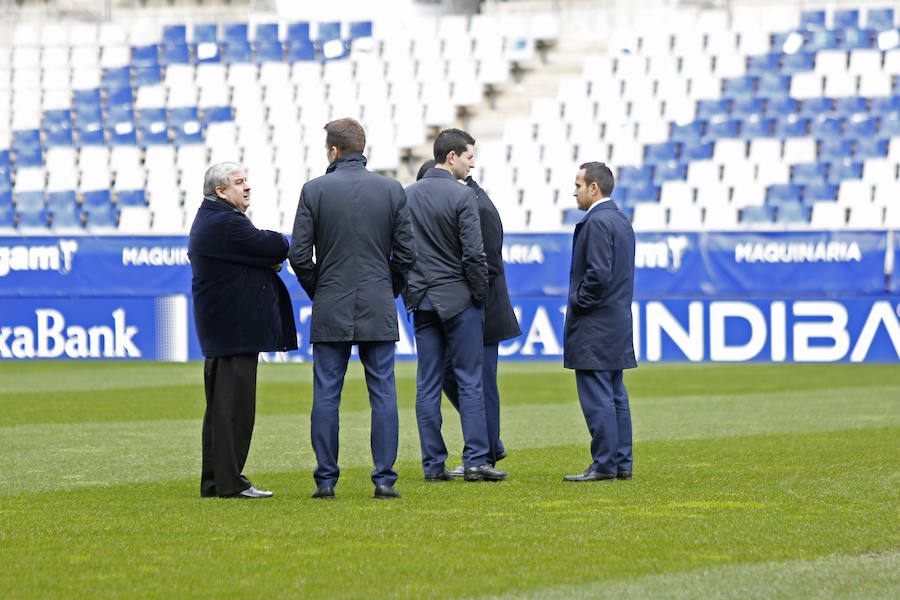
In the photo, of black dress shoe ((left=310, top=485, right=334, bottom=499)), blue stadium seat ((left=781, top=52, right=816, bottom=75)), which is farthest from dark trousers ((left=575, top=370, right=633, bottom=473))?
blue stadium seat ((left=781, top=52, right=816, bottom=75))

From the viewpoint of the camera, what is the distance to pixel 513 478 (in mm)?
8586

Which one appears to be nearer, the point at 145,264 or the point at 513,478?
the point at 513,478

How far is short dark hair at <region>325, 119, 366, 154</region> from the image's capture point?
7527mm

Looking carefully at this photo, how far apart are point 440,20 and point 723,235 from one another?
9642 millimetres

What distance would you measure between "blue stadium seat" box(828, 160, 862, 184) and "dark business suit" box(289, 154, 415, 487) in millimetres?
15820

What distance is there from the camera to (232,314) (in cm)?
759

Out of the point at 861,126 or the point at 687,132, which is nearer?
the point at 861,126

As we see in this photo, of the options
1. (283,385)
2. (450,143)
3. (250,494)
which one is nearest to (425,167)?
(450,143)

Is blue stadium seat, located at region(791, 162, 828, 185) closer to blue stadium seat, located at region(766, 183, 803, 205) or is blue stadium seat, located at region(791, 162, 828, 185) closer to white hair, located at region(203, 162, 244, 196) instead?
blue stadium seat, located at region(766, 183, 803, 205)

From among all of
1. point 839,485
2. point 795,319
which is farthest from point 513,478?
point 795,319

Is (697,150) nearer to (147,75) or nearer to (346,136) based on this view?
(147,75)

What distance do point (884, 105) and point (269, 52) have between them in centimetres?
1172

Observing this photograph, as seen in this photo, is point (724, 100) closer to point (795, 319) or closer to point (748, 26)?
point (748, 26)

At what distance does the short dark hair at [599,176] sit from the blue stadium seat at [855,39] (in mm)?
16642
